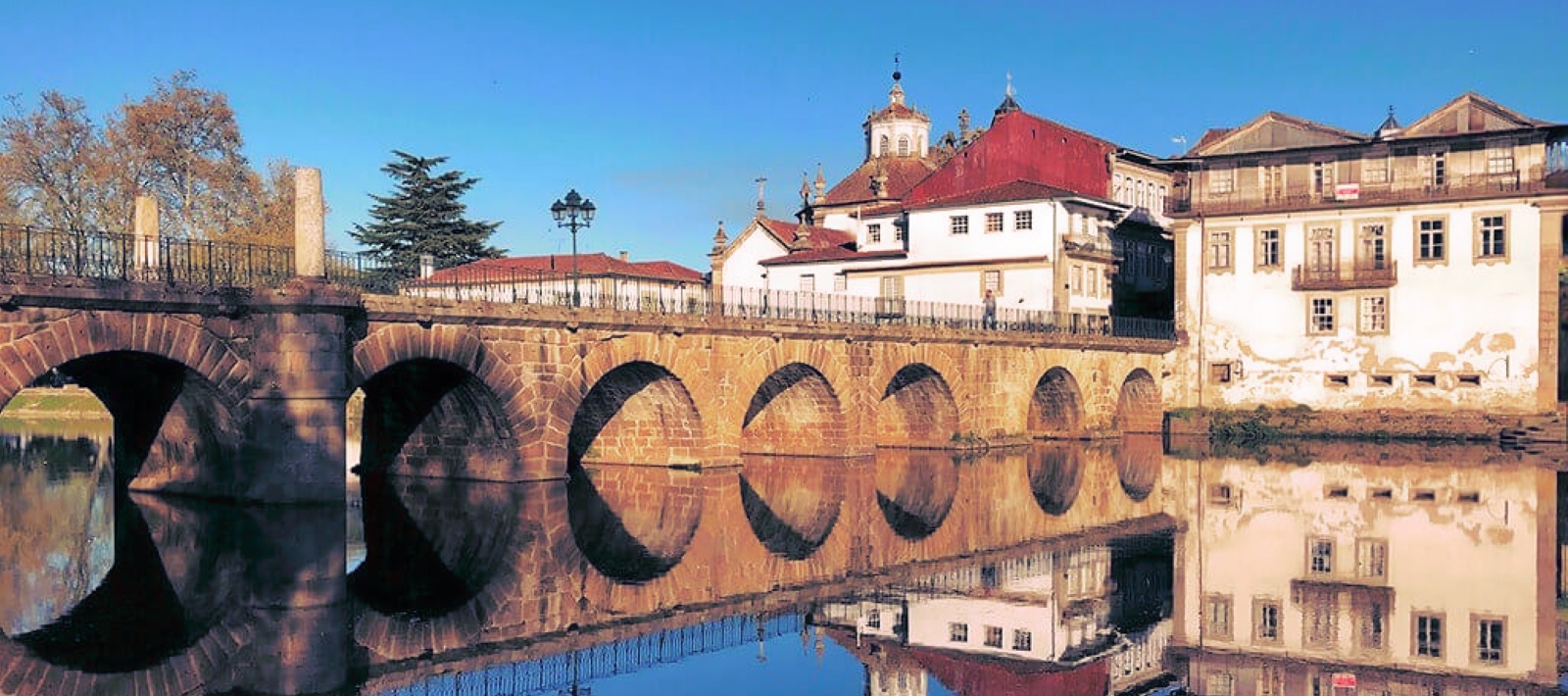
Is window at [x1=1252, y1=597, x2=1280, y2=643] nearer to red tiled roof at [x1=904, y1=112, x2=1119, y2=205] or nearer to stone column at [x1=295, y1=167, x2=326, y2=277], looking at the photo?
stone column at [x1=295, y1=167, x2=326, y2=277]

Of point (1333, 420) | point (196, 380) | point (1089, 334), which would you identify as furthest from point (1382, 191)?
point (196, 380)

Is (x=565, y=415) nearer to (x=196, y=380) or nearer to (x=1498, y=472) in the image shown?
(x=196, y=380)

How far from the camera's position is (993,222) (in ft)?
172

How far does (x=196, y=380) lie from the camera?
975 inches

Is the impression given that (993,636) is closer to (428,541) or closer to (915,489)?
(428,541)

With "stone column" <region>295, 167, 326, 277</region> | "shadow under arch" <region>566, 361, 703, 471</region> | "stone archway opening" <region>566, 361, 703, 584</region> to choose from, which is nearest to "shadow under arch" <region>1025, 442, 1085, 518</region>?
"stone archway opening" <region>566, 361, 703, 584</region>

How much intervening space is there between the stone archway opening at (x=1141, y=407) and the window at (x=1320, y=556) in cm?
2735

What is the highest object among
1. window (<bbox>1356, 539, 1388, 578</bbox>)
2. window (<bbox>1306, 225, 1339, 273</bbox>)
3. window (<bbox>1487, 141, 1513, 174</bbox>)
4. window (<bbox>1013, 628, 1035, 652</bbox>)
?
window (<bbox>1487, 141, 1513, 174</bbox>)

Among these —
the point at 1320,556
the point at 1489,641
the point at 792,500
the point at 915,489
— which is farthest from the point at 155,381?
the point at 1489,641

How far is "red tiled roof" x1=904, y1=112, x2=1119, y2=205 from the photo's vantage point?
55562 millimetres

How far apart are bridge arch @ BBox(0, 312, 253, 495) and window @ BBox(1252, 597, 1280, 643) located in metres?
16.3

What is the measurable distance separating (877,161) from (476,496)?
41424mm

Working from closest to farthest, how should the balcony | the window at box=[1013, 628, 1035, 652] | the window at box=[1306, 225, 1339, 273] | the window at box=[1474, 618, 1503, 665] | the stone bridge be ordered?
the window at box=[1474, 618, 1503, 665] → the window at box=[1013, 628, 1035, 652] → the stone bridge → the balcony → the window at box=[1306, 225, 1339, 273]

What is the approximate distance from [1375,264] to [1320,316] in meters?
2.56
